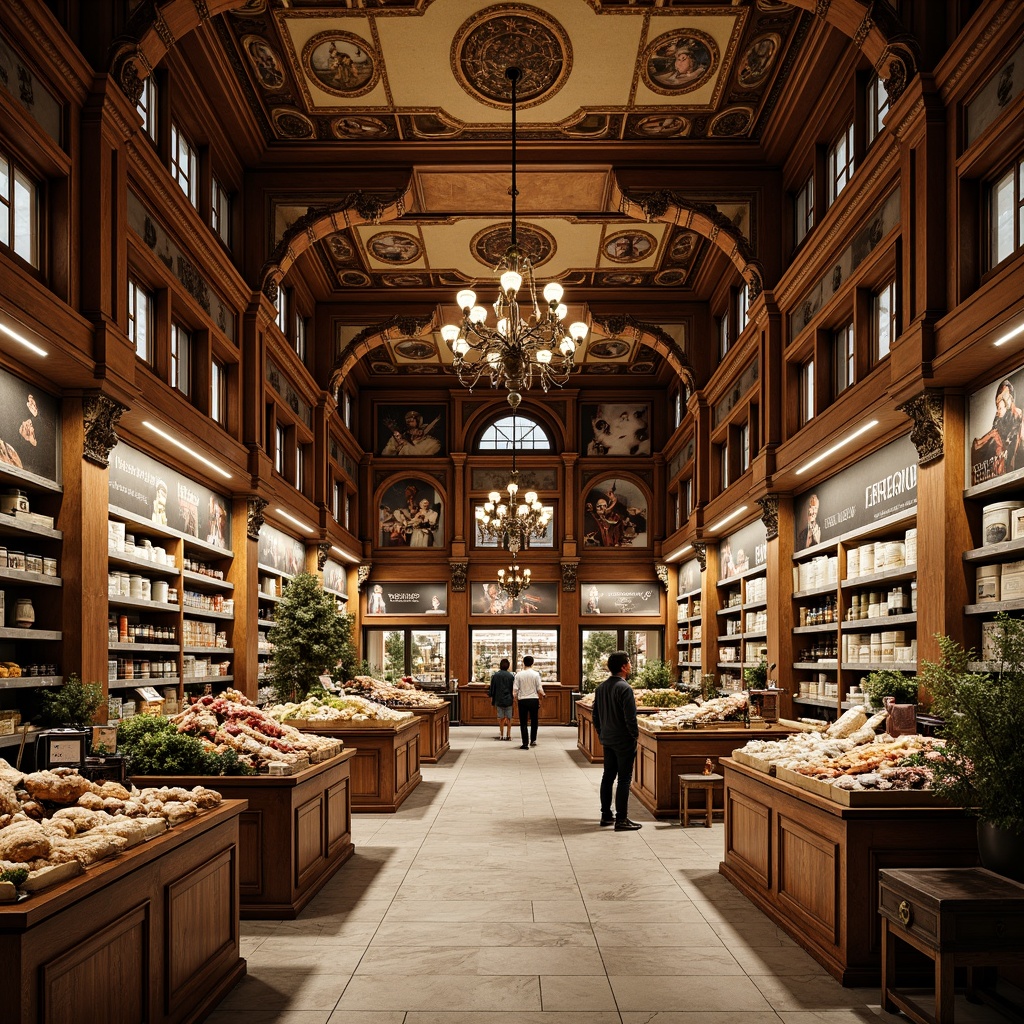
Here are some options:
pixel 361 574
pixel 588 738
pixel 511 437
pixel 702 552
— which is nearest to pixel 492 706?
pixel 361 574

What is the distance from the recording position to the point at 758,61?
11125 mm

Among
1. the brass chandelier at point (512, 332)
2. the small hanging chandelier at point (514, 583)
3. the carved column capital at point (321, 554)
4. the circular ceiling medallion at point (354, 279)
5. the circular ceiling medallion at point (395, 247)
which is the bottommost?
the small hanging chandelier at point (514, 583)

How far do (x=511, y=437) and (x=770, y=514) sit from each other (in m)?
12.9

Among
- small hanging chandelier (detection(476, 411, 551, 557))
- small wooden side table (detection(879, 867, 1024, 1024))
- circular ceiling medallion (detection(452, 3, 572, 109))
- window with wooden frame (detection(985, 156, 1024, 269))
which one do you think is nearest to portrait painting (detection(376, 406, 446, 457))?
small hanging chandelier (detection(476, 411, 551, 557))

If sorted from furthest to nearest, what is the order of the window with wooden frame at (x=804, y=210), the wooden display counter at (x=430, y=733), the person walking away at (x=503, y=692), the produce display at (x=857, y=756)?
the person walking away at (x=503, y=692)
the wooden display counter at (x=430, y=733)
the window with wooden frame at (x=804, y=210)
the produce display at (x=857, y=756)

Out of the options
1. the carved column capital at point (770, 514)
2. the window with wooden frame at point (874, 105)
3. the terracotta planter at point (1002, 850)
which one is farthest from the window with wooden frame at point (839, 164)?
the terracotta planter at point (1002, 850)

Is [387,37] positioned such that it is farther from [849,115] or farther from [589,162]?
[849,115]

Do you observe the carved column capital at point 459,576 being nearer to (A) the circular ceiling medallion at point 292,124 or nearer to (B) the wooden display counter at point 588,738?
(B) the wooden display counter at point 588,738

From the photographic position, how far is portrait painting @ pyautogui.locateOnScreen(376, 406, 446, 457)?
82.6 ft

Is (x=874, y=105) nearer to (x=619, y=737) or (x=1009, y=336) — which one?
(x=1009, y=336)

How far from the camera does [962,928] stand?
13.3ft

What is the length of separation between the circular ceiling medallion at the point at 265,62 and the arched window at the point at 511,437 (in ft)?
46.9

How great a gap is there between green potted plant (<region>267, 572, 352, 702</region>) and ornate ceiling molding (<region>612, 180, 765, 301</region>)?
6.68m

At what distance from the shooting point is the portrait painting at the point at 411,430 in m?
25.2
